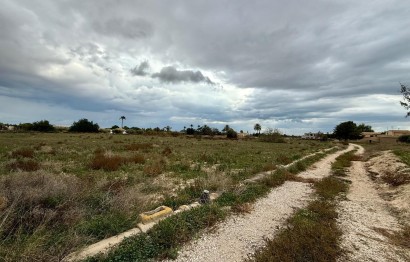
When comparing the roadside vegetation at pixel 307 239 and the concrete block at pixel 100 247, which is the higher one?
the concrete block at pixel 100 247

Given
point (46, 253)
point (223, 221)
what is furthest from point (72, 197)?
point (223, 221)

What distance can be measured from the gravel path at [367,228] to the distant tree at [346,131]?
96.1m

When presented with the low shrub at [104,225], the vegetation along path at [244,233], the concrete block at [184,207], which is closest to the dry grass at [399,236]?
the vegetation along path at [244,233]

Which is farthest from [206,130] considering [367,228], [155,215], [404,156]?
[155,215]

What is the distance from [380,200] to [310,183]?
9.56ft

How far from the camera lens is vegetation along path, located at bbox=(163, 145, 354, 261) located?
4926mm

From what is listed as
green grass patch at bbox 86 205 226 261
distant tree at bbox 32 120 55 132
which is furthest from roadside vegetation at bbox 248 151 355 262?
distant tree at bbox 32 120 55 132

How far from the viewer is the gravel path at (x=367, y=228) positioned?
5.10 metres

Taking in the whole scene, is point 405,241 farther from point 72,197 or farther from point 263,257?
point 72,197

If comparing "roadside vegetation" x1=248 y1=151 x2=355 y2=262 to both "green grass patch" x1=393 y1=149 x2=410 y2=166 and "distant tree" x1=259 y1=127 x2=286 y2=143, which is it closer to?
"green grass patch" x1=393 y1=149 x2=410 y2=166

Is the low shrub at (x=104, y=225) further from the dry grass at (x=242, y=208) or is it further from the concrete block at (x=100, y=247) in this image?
the dry grass at (x=242, y=208)

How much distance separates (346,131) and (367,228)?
101247 mm

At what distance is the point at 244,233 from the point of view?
595cm

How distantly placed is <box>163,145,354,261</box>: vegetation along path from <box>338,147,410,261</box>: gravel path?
1.44 meters
